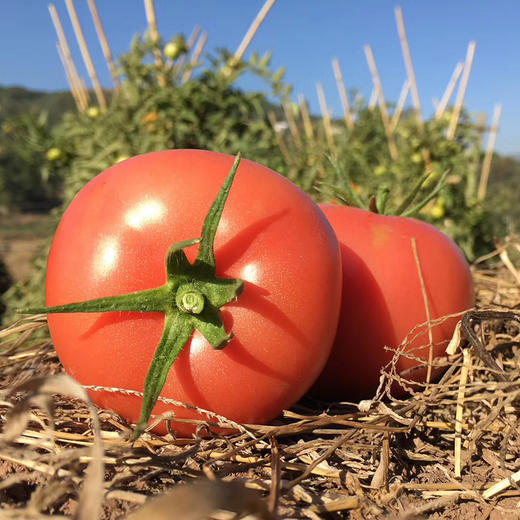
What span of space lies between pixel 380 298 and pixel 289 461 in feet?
0.95

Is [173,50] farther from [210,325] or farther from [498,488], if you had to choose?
[498,488]

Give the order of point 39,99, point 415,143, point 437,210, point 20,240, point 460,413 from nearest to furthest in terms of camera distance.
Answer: point 460,413
point 437,210
point 415,143
point 20,240
point 39,99

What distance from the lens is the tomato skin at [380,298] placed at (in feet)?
2.62

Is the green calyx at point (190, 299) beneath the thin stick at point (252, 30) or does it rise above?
beneath

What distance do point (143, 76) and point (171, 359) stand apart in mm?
1758

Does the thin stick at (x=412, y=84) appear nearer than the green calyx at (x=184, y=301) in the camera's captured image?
No

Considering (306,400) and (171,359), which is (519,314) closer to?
(306,400)

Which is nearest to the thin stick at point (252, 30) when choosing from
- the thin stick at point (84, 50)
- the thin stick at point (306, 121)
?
the thin stick at point (84, 50)

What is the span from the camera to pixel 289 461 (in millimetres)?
636

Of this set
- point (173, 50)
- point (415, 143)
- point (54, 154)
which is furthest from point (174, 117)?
point (415, 143)

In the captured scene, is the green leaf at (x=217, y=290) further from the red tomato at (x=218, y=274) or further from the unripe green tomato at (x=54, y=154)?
the unripe green tomato at (x=54, y=154)

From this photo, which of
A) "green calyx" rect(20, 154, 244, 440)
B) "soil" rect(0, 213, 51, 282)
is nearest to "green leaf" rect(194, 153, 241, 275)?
"green calyx" rect(20, 154, 244, 440)

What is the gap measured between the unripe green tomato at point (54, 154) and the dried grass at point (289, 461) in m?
2.04

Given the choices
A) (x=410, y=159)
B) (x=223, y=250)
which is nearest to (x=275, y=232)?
(x=223, y=250)
